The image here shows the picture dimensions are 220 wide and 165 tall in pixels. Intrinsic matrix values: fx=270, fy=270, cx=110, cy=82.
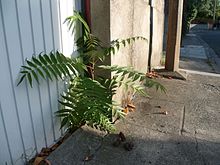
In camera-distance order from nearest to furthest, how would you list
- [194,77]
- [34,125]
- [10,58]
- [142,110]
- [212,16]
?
[10,58] → [34,125] → [142,110] → [194,77] → [212,16]

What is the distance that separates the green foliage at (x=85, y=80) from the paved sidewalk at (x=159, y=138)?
10.0 inches

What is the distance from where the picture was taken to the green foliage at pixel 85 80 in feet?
8.48

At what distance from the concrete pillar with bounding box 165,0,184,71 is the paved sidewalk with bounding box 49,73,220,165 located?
1.44 m

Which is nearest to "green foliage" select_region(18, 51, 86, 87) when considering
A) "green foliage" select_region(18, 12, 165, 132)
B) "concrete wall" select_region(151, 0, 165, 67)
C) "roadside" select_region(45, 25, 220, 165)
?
"green foliage" select_region(18, 12, 165, 132)

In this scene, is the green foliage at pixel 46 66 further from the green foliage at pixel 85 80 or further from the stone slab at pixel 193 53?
the stone slab at pixel 193 53

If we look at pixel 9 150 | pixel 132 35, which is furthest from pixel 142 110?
pixel 9 150

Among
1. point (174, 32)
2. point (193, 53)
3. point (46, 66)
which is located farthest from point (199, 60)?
point (46, 66)

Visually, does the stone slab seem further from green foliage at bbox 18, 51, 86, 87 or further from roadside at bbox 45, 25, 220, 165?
green foliage at bbox 18, 51, 86, 87

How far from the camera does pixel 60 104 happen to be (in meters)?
3.01

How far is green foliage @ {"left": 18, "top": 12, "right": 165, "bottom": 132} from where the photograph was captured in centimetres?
259

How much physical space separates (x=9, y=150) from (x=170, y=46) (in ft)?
13.7

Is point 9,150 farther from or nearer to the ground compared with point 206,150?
farther from the ground

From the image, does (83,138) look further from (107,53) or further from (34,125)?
(107,53)

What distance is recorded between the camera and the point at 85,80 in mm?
2973
